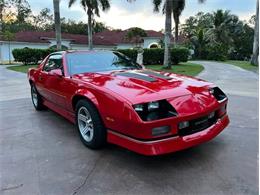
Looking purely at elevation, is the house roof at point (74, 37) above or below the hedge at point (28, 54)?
above

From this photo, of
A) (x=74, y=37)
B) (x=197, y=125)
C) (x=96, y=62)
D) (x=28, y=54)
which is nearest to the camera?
(x=197, y=125)

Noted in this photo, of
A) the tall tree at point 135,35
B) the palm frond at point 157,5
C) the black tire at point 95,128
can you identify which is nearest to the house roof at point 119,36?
the tall tree at point 135,35

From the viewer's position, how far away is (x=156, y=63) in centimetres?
2367

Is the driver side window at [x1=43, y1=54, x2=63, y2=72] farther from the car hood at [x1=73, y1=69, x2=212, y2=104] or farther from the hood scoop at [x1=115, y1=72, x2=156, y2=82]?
the hood scoop at [x1=115, y1=72, x2=156, y2=82]

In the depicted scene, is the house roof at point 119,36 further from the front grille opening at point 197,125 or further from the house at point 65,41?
the front grille opening at point 197,125

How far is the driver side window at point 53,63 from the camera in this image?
16.3 ft

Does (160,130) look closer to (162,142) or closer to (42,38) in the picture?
(162,142)

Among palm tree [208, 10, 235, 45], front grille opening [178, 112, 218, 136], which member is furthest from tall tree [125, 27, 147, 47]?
front grille opening [178, 112, 218, 136]

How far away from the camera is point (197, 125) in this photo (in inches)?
128

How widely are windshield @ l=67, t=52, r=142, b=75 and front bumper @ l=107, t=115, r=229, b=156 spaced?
5.36ft

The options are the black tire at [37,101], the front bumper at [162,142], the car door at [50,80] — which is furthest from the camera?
the black tire at [37,101]

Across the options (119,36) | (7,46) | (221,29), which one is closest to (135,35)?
(119,36)

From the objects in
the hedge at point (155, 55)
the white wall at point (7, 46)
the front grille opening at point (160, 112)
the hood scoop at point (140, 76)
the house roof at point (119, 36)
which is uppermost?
the house roof at point (119, 36)

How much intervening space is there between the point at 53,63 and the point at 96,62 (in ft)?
3.46
